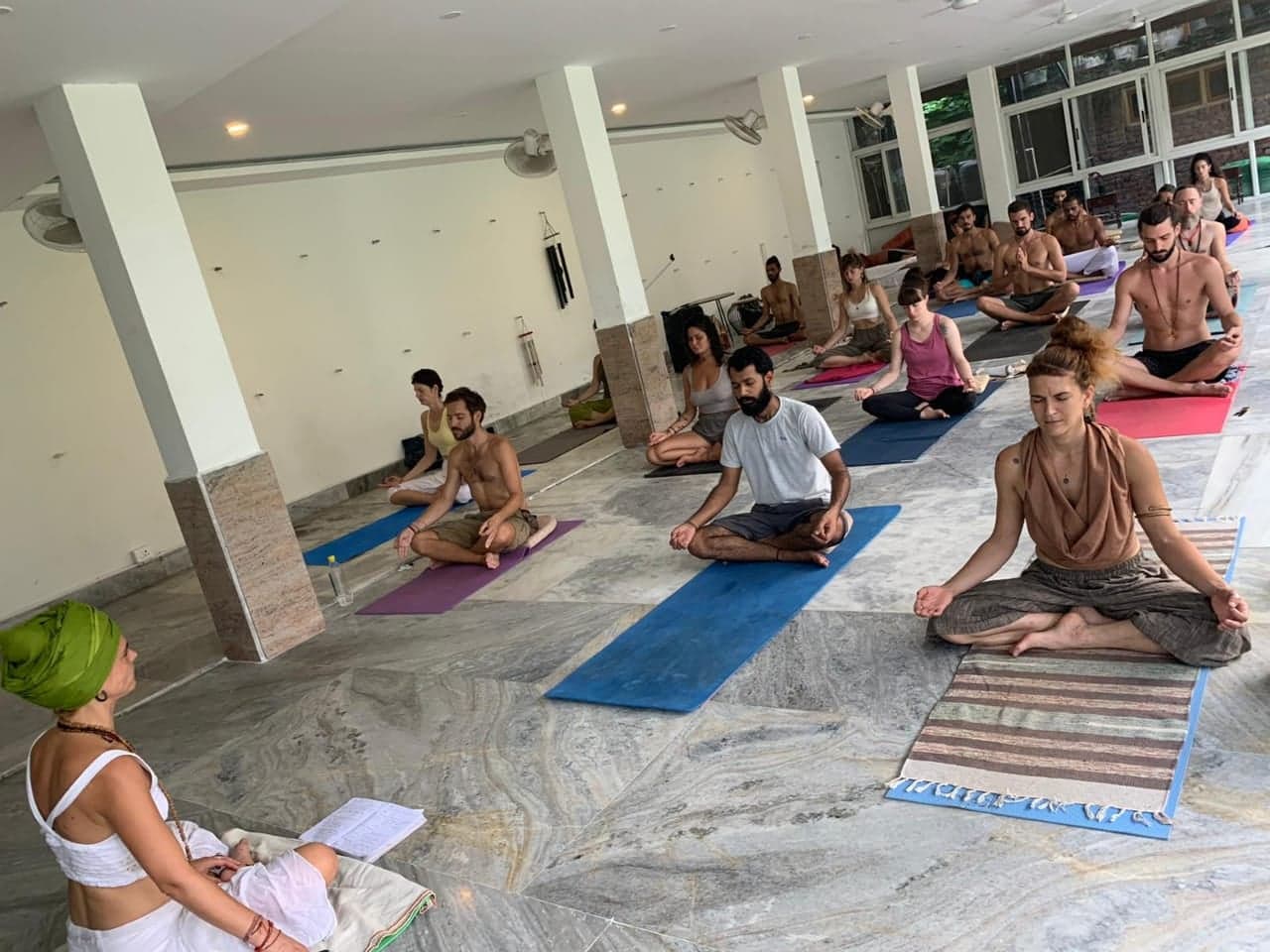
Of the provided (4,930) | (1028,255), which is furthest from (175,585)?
(1028,255)

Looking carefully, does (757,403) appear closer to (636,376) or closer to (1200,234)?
(636,376)

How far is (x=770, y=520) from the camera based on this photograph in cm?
454

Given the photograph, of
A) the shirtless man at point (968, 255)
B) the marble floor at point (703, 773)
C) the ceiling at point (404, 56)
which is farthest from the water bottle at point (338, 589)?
the shirtless man at point (968, 255)

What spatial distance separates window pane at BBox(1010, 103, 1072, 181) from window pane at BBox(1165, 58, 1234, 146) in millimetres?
1612

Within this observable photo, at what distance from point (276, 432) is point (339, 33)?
3973 mm

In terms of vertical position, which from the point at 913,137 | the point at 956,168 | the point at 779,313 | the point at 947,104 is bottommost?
the point at 779,313

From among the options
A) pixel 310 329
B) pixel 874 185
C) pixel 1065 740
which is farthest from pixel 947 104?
pixel 1065 740

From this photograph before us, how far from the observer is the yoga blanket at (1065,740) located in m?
2.37

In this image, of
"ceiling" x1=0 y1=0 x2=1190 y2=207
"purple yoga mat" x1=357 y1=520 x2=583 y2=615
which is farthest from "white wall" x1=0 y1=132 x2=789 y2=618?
"purple yoga mat" x1=357 y1=520 x2=583 y2=615

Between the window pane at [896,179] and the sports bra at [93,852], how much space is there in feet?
59.6

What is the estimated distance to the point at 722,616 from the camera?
405 cm

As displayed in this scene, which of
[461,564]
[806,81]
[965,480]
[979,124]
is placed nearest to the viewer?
[965,480]

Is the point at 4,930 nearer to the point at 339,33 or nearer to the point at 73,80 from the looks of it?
the point at 73,80

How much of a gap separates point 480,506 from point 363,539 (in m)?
1.70
